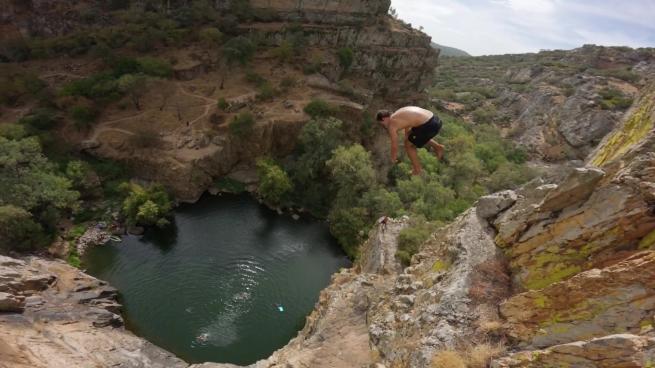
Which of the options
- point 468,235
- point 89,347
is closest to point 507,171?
point 468,235

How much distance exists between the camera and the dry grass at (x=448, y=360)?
817 centimetres

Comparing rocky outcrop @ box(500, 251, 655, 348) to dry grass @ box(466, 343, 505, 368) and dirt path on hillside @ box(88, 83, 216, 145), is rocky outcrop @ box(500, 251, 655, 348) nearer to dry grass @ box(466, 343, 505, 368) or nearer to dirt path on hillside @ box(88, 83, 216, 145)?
dry grass @ box(466, 343, 505, 368)

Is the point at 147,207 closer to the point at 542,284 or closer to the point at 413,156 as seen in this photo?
the point at 413,156

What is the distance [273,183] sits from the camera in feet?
111

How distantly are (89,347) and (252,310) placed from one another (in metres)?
8.35

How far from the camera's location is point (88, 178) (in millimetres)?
31266

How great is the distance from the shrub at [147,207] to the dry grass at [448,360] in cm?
2534

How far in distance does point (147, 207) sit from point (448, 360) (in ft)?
85.7

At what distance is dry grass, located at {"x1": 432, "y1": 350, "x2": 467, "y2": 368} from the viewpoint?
8172mm

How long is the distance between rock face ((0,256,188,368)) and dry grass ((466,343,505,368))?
16.1 meters

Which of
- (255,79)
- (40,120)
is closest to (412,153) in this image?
(40,120)

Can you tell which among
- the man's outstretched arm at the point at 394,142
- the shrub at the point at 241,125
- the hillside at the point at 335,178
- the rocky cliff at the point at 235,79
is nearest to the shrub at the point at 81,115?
the hillside at the point at 335,178

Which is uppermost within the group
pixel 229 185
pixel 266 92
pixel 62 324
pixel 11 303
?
pixel 266 92

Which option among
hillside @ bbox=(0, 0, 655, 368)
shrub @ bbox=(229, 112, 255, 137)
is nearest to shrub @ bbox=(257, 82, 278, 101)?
hillside @ bbox=(0, 0, 655, 368)
